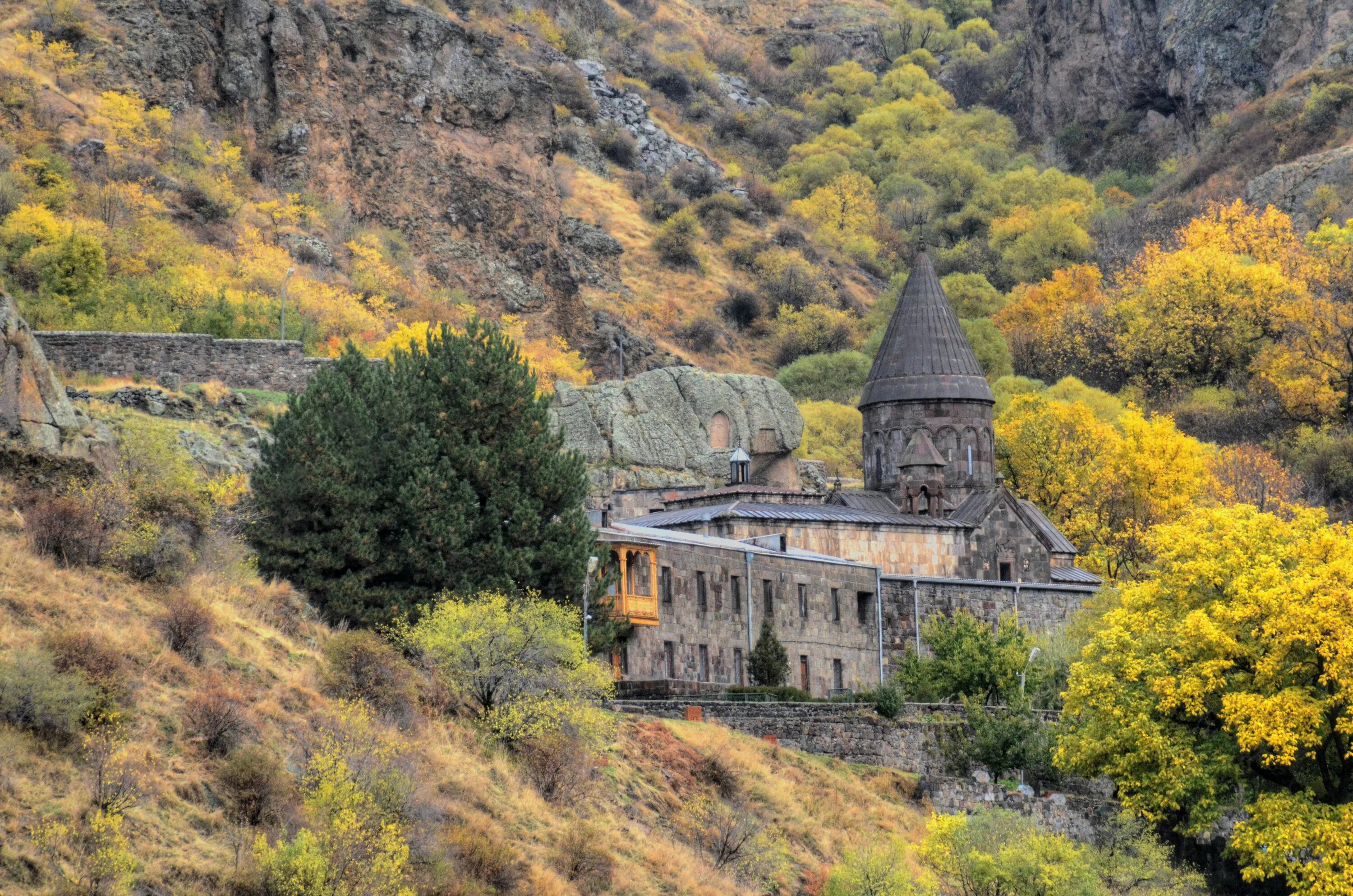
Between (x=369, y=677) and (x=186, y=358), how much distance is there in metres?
22.0

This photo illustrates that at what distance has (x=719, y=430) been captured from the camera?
201 ft

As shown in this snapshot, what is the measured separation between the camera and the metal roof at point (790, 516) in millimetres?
51031

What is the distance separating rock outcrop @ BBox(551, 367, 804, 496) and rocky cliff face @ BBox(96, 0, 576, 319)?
19.8 meters

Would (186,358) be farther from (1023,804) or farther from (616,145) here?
(616,145)

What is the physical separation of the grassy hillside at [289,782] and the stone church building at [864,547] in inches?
247

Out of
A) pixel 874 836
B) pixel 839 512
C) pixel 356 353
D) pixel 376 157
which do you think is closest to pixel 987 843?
pixel 874 836

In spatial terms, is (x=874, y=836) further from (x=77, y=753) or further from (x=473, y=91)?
(x=473, y=91)

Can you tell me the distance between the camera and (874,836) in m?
34.1

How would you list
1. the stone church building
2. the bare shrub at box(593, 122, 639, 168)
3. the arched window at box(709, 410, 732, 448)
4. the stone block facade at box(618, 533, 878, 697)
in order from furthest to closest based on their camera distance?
the bare shrub at box(593, 122, 639, 168) → the arched window at box(709, 410, 732, 448) → the stone church building → the stone block facade at box(618, 533, 878, 697)

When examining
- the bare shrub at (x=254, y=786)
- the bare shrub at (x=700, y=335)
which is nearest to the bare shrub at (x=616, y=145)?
the bare shrub at (x=700, y=335)

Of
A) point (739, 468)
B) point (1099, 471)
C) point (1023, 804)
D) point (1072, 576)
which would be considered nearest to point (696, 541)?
point (739, 468)

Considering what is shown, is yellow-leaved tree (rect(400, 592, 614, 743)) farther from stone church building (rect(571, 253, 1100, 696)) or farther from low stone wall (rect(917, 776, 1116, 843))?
low stone wall (rect(917, 776, 1116, 843))

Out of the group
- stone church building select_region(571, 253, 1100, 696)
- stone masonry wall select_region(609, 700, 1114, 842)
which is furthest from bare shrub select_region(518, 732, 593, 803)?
stone church building select_region(571, 253, 1100, 696)

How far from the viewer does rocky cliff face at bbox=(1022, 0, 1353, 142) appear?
113500mm
